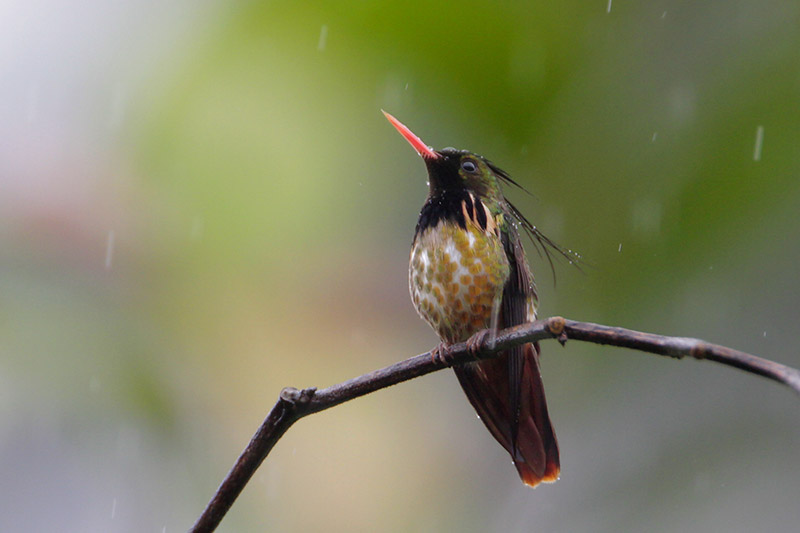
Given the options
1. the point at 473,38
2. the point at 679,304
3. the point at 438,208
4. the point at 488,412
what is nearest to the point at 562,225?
the point at 679,304

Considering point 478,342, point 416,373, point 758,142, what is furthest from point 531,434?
point 758,142

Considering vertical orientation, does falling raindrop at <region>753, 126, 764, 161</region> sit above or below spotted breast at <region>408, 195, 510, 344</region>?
above

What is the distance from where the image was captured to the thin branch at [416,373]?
78 cm

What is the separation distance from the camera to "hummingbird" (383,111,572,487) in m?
1.76

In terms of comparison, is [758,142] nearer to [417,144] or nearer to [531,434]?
[417,144]

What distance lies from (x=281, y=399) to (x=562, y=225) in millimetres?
3096

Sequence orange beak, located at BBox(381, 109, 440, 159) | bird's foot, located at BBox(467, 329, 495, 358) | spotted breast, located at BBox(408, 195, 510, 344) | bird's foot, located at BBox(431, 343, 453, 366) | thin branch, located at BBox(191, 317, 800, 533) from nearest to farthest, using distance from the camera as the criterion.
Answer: thin branch, located at BBox(191, 317, 800, 533), bird's foot, located at BBox(431, 343, 453, 366), bird's foot, located at BBox(467, 329, 495, 358), orange beak, located at BBox(381, 109, 440, 159), spotted breast, located at BBox(408, 195, 510, 344)

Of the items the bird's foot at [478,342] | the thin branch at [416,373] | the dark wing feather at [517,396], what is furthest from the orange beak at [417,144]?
the thin branch at [416,373]

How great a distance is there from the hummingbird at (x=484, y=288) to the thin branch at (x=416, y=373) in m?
0.53

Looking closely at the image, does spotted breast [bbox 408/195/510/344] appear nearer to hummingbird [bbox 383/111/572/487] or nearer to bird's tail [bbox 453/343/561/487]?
hummingbird [bbox 383/111/572/487]

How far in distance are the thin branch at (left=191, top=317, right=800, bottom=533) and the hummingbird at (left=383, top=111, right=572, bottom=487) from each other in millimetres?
530

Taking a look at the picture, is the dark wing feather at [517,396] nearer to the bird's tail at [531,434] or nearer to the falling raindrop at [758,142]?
the bird's tail at [531,434]

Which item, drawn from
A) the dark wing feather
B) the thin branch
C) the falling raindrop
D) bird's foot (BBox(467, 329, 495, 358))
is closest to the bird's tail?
the dark wing feather

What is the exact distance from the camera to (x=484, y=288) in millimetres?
1981
